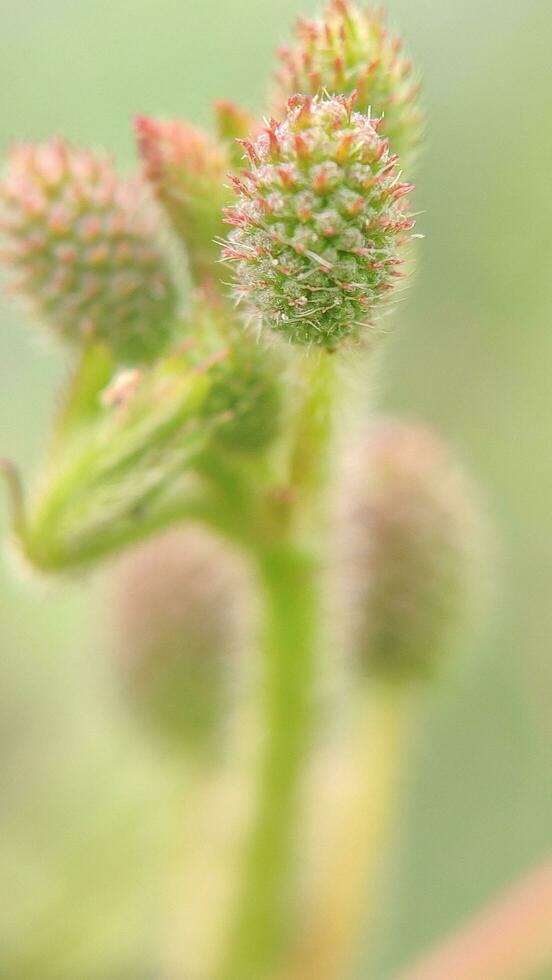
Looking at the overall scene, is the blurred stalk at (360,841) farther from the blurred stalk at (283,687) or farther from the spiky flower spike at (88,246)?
the spiky flower spike at (88,246)

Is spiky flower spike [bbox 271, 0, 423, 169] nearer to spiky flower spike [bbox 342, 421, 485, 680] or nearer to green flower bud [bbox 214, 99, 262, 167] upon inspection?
green flower bud [bbox 214, 99, 262, 167]

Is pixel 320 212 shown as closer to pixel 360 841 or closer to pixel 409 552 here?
pixel 409 552

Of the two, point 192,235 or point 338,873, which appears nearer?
point 192,235

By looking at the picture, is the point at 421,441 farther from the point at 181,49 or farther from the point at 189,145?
the point at 181,49

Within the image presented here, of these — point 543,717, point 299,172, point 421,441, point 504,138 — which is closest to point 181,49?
point 504,138

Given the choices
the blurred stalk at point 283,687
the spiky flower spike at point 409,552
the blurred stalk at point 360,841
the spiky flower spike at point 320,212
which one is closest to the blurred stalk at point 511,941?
the blurred stalk at point 360,841

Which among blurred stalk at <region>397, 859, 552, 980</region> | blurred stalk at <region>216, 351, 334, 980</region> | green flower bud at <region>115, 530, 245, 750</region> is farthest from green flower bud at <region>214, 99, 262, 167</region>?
blurred stalk at <region>397, 859, 552, 980</region>

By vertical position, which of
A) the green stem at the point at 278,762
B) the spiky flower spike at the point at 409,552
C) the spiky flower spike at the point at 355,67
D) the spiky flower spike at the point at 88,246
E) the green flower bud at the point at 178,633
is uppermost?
the spiky flower spike at the point at 409,552
